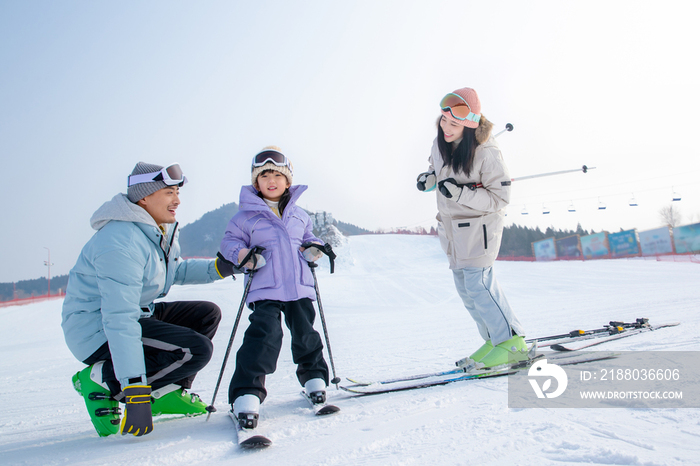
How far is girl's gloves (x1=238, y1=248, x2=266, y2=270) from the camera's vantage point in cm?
221

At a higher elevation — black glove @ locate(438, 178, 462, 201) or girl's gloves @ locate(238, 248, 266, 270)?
black glove @ locate(438, 178, 462, 201)

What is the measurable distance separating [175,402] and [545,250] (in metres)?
25.9

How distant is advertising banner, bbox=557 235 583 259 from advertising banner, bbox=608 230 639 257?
1606mm

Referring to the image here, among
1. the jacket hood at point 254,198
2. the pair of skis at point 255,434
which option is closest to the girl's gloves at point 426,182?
the jacket hood at point 254,198

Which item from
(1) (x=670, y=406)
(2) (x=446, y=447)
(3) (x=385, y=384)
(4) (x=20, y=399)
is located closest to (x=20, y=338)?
(4) (x=20, y=399)

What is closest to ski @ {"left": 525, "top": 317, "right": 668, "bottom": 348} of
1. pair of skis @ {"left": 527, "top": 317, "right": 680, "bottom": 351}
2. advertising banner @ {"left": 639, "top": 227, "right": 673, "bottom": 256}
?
pair of skis @ {"left": 527, "top": 317, "right": 680, "bottom": 351}

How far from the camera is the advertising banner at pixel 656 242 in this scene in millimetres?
19516

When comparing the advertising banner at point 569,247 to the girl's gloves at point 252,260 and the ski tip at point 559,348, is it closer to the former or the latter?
the ski tip at point 559,348

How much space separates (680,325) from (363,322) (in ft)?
15.2

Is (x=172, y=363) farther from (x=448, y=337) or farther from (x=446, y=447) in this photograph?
(x=448, y=337)

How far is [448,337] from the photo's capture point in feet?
15.2

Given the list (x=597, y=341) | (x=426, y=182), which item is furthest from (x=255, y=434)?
(x=597, y=341)

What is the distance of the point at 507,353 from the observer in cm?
251

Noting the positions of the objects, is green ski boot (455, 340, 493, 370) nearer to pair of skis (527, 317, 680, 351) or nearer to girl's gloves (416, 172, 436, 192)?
pair of skis (527, 317, 680, 351)
